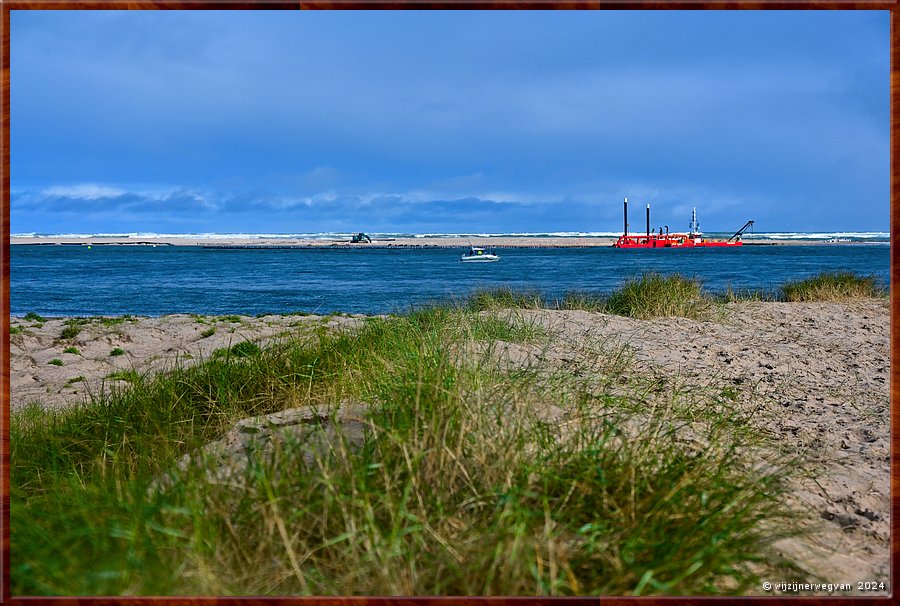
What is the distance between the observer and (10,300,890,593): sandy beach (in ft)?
10.2

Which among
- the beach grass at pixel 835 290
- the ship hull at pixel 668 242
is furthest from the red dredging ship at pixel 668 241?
the beach grass at pixel 835 290

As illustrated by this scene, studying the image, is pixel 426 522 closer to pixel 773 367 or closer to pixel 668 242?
pixel 773 367

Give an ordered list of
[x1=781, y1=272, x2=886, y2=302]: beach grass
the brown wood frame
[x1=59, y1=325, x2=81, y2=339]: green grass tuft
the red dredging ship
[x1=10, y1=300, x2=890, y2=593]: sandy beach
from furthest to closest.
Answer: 1. the red dredging ship
2. [x1=781, y1=272, x2=886, y2=302]: beach grass
3. [x1=59, y1=325, x2=81, y2=339]: green grass tuft
4. [x1=10, y1=300, x2=890, y2=593]: sandy beach
5. the brown wood frame

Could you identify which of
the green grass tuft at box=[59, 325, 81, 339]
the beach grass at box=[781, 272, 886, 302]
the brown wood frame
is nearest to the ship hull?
the beach grass at box=[781, 272, 886, 302]

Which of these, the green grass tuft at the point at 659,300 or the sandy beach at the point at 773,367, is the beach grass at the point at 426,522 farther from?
the green grass tuft at the point at 659,300

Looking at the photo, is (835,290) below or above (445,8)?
below

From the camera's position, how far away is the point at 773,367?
21.2 ft

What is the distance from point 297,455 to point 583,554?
41.4 inches

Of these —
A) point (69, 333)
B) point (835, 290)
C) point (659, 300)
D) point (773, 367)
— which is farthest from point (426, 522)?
point (835, 290)

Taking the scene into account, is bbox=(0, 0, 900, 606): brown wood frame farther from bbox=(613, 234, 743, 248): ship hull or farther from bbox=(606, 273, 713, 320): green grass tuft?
bbox=(613, 234, 743, 248): ship hull

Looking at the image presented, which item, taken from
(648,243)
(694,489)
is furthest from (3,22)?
(648,243)

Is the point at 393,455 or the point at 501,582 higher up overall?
the point at 393,455

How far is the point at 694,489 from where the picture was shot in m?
2.52

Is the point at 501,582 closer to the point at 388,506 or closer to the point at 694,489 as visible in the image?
the point at 388,506
